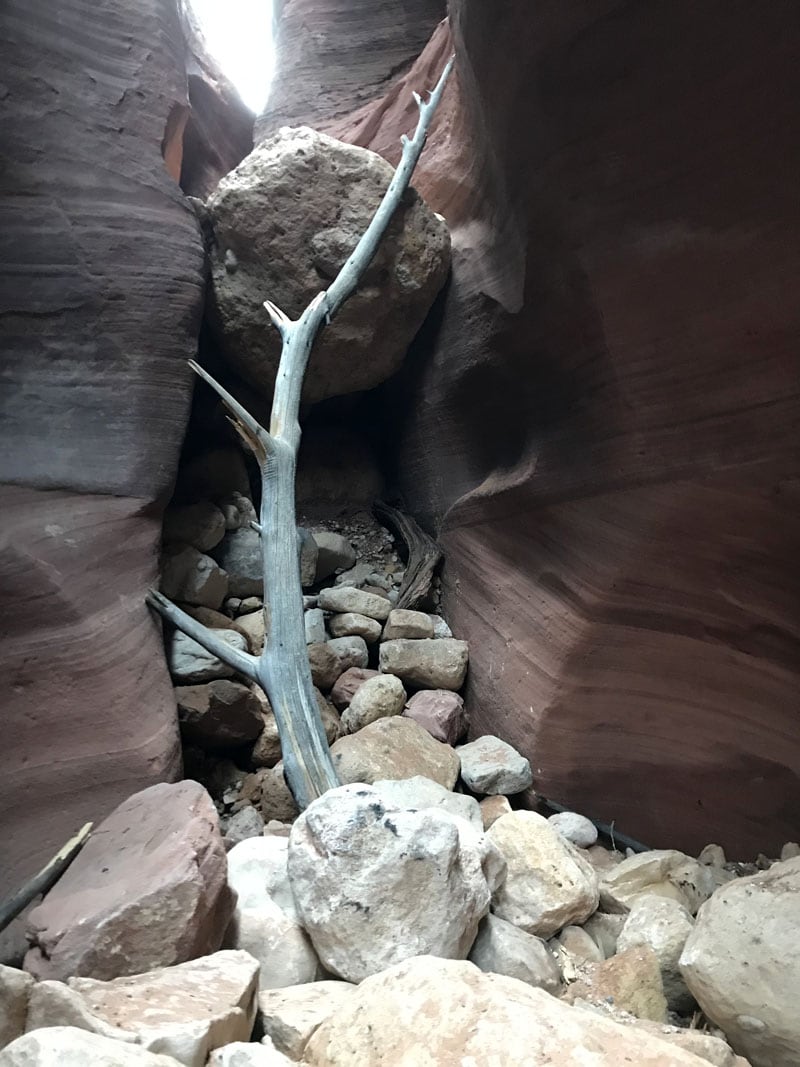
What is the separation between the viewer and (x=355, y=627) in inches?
125

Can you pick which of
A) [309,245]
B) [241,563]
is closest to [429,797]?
[241,563]

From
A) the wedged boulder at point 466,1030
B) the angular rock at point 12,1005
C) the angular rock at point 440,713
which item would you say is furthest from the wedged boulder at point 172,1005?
the angular rock at point 440,713

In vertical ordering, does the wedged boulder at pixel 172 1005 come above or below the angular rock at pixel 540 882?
above

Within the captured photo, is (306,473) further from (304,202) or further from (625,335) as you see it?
(625,335)

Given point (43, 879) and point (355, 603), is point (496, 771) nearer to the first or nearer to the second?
point (355, 603)

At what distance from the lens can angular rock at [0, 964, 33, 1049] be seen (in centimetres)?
109

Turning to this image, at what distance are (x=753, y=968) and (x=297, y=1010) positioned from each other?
93 centimetres

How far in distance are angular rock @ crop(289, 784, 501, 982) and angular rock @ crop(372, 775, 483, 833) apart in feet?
Answer: 1.17

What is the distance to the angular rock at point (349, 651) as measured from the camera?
3061 mm

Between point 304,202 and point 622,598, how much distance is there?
2303mm

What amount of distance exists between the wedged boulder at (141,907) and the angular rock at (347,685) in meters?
1.17

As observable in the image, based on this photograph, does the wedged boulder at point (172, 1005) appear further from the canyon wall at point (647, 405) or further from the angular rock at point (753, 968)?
the canyon wall at point (647, 405)

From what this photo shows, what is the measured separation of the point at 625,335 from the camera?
2361mm

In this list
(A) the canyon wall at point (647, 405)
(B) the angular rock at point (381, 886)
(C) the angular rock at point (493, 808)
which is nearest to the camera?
(B) the angular rock at point (381, 886)
